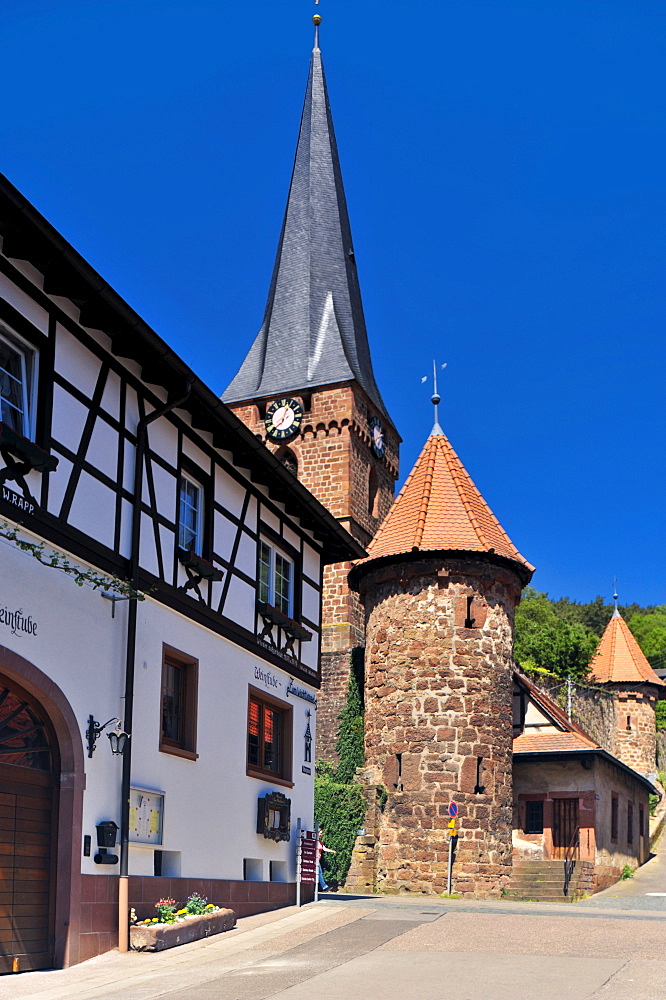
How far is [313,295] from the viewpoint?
158ft

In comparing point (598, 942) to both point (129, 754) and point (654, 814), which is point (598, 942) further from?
point (654, 814)

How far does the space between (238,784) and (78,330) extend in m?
7.44

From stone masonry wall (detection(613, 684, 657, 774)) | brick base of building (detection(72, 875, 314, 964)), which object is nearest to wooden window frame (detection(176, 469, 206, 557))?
brick base of building (detection(72, 875, 314, 964))

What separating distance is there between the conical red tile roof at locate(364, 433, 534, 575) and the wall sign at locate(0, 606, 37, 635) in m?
15.7

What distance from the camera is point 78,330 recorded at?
13711mm

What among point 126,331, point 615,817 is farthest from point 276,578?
point 615,817

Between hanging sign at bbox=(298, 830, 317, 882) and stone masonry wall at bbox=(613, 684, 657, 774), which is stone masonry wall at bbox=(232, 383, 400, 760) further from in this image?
hanging sign at bbox=(298, 830, 317, 882)

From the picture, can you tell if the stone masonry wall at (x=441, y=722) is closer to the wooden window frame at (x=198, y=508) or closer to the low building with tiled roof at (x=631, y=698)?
the wooden window frame at (x=198, y=508)

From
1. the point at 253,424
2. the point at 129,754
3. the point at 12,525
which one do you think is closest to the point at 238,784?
the point at 129,754

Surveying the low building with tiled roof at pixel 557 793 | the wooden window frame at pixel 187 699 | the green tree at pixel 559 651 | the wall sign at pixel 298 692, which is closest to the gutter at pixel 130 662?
the wooden window frame at pixel 187 699

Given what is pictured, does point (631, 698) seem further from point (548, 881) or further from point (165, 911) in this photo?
point (165, 911)

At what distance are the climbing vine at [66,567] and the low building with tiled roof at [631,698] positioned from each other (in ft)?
116

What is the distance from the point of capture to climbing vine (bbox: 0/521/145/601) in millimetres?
11976

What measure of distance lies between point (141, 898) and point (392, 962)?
3.24m
